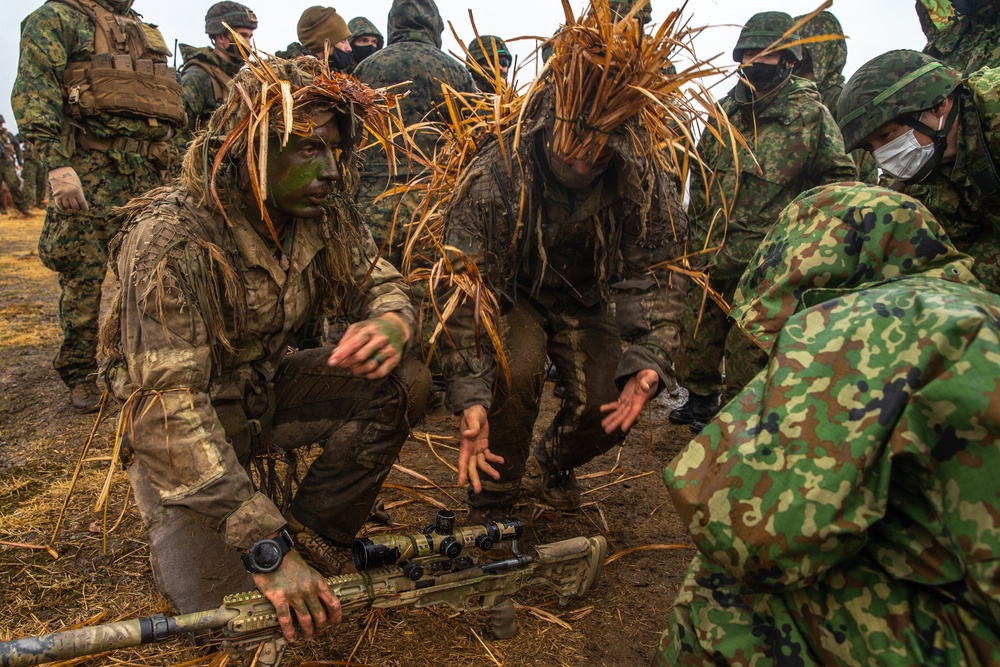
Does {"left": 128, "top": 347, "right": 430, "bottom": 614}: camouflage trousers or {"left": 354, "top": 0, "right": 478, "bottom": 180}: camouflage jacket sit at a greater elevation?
{"left": 354, "top": 0, "right": 478, "bottom": 180}: camouflage jacket

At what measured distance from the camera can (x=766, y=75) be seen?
15.2ft

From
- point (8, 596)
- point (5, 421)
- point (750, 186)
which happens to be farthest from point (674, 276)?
point (5, 421)

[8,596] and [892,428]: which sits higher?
[892,428]

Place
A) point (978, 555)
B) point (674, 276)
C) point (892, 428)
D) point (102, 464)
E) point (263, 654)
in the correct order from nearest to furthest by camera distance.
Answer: point (978, 555), point (892, 428), point (263, 654), point (674, 276), point (102, 464)

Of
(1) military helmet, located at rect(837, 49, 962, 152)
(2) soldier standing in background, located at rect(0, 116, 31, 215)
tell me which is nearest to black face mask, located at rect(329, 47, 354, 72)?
→ (1) military helmet, located at rect(837, 49, 962, 152)

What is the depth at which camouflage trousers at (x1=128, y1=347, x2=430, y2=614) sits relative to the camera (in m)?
2.53

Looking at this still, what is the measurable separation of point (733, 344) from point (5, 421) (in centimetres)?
479

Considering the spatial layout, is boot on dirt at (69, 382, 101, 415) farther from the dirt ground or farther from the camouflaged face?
the camouflaged face

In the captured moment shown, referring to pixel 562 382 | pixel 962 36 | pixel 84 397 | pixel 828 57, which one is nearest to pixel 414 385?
pixel 562 382

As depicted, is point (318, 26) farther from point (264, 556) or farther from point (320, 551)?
point (264, 556)

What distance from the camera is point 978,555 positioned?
4.27 feet

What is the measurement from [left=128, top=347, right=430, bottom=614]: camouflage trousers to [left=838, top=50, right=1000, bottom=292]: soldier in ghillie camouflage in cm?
228

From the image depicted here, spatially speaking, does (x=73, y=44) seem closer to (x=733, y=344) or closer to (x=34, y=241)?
(x=733, y=344)

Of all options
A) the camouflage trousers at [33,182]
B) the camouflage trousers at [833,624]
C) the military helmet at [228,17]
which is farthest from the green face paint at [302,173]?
the camouflage trousers at [33,182]
